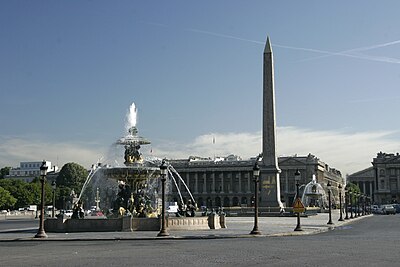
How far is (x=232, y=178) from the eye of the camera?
16638 centimetres

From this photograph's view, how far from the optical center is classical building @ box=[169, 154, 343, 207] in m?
163

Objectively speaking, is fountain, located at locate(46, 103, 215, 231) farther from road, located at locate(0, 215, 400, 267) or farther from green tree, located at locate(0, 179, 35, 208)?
green tree, located at locate(0, 179, 35, 208)

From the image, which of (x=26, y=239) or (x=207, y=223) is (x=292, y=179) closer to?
(x=207, y=223)

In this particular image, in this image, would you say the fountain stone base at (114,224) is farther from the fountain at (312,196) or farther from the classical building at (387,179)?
the classical building at (387,179)

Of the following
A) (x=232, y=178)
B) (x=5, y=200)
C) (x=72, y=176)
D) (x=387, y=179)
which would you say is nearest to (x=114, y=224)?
(x=5, y=200)

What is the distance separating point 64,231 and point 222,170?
13270cm

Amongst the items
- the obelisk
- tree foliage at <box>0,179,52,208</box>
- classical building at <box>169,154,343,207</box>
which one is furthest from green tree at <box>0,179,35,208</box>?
the obelisk

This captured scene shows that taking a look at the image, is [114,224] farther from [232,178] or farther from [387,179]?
[387,179]

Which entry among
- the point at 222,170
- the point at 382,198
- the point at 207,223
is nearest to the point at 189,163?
the point at 222,170

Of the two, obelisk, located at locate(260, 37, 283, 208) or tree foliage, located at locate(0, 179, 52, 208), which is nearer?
obelisk, located at locate(260, 37, 283, 208)

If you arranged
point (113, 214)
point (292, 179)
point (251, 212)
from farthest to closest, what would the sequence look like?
point (292, 179), point (251, 212), point (113, 214)

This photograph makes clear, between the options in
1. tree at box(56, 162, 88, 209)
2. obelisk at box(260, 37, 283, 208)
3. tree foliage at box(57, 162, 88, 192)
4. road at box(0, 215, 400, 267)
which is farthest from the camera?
tree foliage at box(57, 162, 88, 192)

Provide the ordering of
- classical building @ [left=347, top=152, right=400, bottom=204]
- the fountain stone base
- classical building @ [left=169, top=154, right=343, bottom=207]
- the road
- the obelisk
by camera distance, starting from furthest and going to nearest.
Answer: classical building @ [left=347, top=152, right=400, bottom=204]
classical building @ [left=169, top=154, right=343, bottom=207]
the obelisk
the fountain stone base
the road

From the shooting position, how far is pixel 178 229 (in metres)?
34.8
